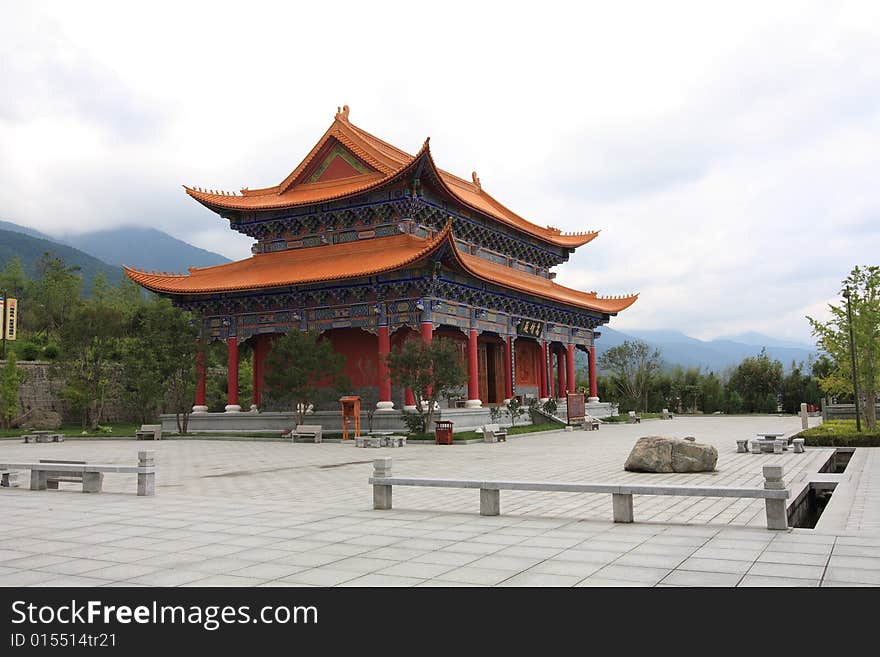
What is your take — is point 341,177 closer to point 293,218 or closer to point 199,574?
point 293,218

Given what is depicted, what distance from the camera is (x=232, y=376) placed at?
31375 mm

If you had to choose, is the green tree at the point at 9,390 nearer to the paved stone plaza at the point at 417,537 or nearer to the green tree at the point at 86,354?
the green tree at the point at 86,354

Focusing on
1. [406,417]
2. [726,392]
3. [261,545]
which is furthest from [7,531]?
[726,392]

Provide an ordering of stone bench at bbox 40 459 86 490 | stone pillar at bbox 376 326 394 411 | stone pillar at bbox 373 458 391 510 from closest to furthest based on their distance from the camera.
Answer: stone pillar at bbox 373 458 391 510, stone bench at bbox 40 459 86 490, stone pillar at bbox 376 326 394 411

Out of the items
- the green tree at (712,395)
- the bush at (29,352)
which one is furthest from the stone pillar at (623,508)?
the green tree at (712,395)

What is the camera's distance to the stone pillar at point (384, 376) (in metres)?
27.4

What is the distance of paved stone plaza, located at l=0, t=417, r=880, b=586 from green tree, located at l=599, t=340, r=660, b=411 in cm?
3849

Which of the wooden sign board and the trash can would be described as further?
the wooden sign board

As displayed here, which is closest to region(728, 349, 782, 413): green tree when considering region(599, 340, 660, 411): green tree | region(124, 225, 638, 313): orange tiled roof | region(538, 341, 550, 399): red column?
region(599, 340, 660, 411): green tree

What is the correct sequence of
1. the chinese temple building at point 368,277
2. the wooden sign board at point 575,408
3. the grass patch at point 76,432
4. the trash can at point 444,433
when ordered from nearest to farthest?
the trash can at point 444,433 < the chinese temple building at point 368,277 < the grass patch at point 76,432 < the wooden sign board at point 575,408

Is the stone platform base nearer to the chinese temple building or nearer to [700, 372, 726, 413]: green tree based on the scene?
the chinese temple building

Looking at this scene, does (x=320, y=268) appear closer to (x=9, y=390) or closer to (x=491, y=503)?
(x=9, y=390)

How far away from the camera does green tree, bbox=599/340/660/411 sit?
51625 millimetres

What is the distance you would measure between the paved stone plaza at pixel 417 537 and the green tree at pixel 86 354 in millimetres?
23231
